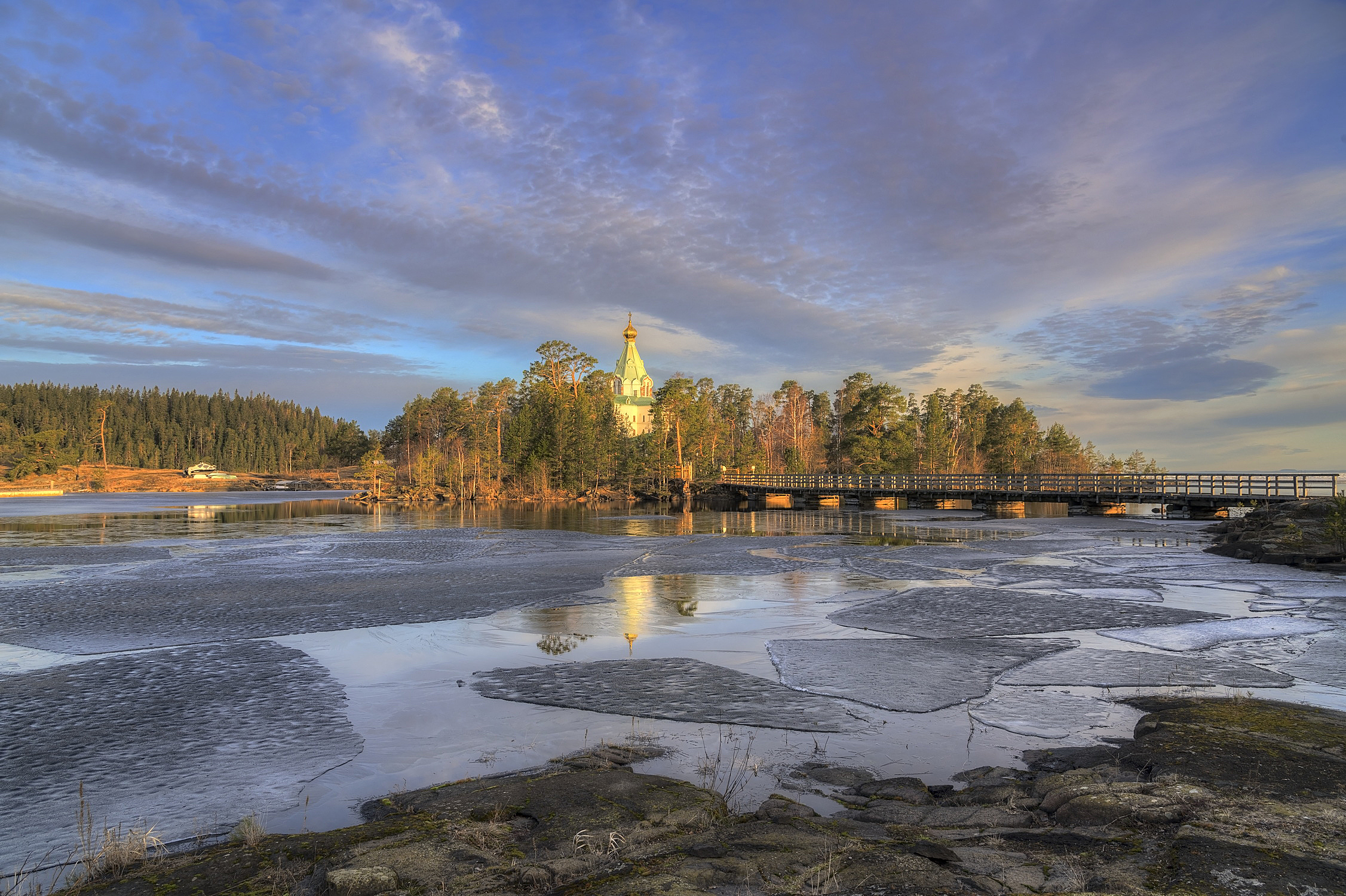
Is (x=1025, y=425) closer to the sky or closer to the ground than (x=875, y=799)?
closer to the sky

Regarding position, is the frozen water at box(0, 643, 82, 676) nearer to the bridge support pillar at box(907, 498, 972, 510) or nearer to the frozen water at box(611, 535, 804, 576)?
the frozen water at box(611, 535, 804, 576)

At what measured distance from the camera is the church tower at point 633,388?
375ft

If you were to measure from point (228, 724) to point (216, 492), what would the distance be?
4923 inches

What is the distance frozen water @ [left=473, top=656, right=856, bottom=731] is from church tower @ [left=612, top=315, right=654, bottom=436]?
4009 inches

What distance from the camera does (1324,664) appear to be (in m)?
9.46

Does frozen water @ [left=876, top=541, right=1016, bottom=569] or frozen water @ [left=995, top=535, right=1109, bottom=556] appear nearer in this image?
frozen water @ [left=876, top=541, right=1016, bottom=569]

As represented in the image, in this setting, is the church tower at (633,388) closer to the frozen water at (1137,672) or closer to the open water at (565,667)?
the open water at (565,667)

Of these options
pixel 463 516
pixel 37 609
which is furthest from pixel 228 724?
pixel 463 516

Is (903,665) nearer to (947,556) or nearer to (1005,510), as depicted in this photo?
→ (947,556)

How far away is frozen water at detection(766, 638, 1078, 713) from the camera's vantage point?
335 inches

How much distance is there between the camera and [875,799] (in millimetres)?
5570

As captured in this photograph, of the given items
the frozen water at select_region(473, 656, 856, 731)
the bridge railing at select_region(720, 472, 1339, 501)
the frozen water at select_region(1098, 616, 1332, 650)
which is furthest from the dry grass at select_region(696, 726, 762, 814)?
the bridge railing at select_region(720, 472, 1339, 501)

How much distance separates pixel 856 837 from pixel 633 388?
4540 inches

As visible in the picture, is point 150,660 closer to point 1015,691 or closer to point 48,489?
point 1015,691
